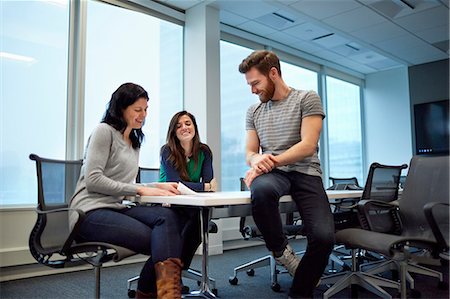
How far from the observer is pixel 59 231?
1.68 meters

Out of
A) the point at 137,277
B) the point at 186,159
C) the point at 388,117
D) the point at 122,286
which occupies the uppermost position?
the point at 388,117

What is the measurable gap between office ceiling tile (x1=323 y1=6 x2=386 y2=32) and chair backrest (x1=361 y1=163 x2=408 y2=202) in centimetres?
217

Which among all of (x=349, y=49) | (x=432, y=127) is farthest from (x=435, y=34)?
(x=432, y=127)

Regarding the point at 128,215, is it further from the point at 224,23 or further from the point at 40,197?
the point at 224,23

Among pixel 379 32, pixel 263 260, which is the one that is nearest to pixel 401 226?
pixel 263 260

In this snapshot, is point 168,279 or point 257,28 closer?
point 168,279

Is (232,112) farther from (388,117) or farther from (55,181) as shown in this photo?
(388,117)

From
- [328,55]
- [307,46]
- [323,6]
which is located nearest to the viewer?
[323,6]

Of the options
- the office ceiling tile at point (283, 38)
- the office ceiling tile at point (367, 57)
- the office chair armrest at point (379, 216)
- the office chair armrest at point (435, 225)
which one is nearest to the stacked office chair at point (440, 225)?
the office chair armrest at point (435, 225)

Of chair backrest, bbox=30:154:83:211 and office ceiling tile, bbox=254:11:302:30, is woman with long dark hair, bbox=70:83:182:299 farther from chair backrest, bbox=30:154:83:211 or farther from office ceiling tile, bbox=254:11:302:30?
office ceiling tile, bbox=254:11:302:30

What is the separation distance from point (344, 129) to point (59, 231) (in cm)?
542

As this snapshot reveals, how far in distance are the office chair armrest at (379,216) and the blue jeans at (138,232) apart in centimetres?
100

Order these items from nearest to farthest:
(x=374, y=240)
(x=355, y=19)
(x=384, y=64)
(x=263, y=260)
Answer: (x=374, y=240)
(x=263, y=260)
(x=355, y=19)
(x=384, y=64)

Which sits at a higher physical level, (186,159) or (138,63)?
(138,63)
